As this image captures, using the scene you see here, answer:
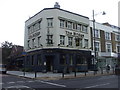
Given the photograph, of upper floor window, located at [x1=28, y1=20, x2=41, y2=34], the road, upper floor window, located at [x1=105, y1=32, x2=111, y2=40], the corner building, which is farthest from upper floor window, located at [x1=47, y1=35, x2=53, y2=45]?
upper floor window, located at [x1=105, y1=32, x2=111, y2=40]

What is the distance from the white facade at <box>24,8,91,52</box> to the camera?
29.1m

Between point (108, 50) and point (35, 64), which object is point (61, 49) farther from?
point (108, 50)

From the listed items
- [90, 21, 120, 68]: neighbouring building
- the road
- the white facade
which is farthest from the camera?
[90, 21, 120, 68]: neighbouring building

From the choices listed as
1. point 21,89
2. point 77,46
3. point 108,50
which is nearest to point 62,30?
point 77,46

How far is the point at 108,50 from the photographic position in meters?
40.5

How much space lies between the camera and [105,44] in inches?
1563

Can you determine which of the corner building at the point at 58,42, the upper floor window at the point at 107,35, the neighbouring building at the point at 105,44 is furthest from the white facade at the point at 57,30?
the upper floor window at the point at 107,35

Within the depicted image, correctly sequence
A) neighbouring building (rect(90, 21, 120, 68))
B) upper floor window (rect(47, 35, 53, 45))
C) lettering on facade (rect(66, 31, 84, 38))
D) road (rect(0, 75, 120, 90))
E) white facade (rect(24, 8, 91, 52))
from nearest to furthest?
road (rect(0, 75, 120, 90)), upper floor window (rect(47, 35, 53, 45)), white facade (rect(24, 8, 91, 52)), lettering on facade (rect(66, 31, 84, 38)), neighbouring building (rect(90, 21, 120, 68))

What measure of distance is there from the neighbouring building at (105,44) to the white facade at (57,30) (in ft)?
13.2

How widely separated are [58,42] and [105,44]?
1540 centimetres

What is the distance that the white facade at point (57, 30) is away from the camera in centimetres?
2912

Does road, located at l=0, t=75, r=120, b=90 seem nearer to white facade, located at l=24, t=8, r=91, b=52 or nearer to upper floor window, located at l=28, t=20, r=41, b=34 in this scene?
white facade, located at l=24, t=8, r=91, b=52

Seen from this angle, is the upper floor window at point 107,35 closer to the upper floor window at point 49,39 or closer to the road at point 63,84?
the upper floor window at point 49,39

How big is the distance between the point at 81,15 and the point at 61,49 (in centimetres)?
907
